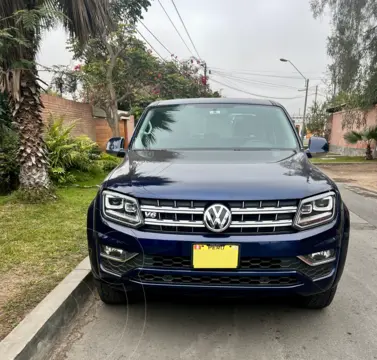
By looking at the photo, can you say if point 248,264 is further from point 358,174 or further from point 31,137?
point 358,174

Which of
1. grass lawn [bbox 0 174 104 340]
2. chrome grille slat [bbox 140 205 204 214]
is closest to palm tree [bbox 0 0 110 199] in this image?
grass lawn [bbox 0 174 104 340]

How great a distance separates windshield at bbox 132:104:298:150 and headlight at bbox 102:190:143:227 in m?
1.15

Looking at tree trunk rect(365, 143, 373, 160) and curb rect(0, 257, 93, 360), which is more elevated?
curb rect(0, 257, 93, 360)

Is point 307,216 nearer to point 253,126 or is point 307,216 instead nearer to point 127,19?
point 253,126

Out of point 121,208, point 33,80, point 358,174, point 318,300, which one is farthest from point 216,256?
point 358,174

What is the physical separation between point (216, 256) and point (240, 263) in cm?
16

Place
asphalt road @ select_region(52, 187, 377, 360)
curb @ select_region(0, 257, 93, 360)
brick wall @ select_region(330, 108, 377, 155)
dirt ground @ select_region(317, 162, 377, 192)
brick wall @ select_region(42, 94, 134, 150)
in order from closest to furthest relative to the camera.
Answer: curb @ select_region(0, 257, 93, 360) < asphalt road @ select_region(52, 187, 377, 360) < brick wall @ select_region(42, 94, 134, 150) < dirt ground @ select_region(317, 162, 377, 192) < brick wall @ select_region(330, 108, 377, 155)

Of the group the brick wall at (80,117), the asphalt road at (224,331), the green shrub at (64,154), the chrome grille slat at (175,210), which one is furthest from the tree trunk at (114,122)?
the chrome grille slat at (175,210)

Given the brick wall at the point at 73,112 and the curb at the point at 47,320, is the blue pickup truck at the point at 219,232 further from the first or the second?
the brick wall at the point at 73,112

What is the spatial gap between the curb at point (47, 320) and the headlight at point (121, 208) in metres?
0.86

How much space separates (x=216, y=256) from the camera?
2.41 m

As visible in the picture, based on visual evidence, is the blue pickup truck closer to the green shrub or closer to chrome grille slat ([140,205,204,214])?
chrome grille slat ([140,205,204,214])

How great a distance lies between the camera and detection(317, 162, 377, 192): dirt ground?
38.0ft

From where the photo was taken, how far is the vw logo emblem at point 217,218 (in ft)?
7.95
